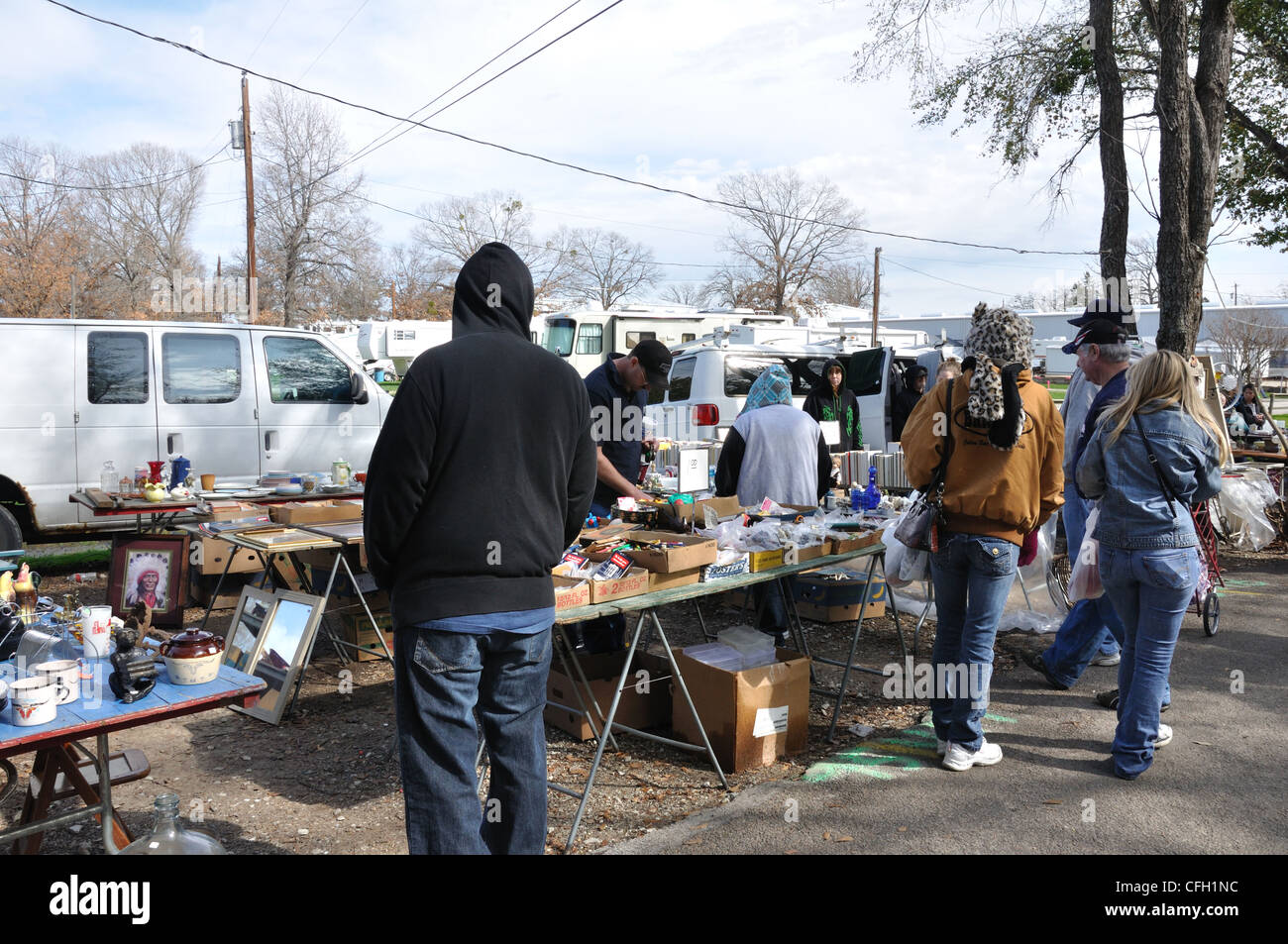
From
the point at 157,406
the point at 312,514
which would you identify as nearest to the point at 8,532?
the point at 157,406

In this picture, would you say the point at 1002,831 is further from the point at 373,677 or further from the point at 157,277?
the point at 157,277

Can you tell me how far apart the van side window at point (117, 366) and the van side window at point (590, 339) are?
12.5m

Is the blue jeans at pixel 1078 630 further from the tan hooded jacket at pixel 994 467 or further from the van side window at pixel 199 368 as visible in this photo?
the van side window at pixel 199 368

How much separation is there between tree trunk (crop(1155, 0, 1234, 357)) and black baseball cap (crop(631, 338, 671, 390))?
227 inches

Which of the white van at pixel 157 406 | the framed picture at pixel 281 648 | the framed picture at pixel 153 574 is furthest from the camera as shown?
the white van at pixel 157 406

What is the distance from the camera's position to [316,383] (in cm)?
825

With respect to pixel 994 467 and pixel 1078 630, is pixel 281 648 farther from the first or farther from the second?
pixel 1078 630

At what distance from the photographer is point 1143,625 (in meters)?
3.98

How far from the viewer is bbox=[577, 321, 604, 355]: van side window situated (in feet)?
64.6

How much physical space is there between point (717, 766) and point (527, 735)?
1632mm

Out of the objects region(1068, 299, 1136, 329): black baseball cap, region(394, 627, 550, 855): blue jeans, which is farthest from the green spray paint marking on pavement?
region(1068, 299, 1136, 329): black baseball cap

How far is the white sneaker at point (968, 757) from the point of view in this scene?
4.16 m

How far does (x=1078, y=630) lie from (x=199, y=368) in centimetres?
715

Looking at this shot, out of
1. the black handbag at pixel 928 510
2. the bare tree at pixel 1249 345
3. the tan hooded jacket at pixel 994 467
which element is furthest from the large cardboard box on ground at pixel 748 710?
the bare tree at pixel 1249 345
